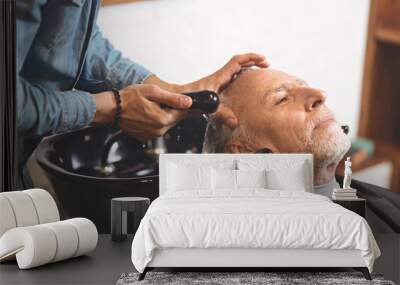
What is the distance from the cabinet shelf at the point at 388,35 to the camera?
24.2ft

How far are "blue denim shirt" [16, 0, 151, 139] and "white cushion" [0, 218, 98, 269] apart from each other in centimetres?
199

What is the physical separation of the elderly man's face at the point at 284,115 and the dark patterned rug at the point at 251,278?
90.7 inches

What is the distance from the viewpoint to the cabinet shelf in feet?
24.2

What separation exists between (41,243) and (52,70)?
2.65 metres

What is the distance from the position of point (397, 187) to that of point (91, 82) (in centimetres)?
344

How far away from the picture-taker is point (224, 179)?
6.68 m

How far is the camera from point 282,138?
7.45 m

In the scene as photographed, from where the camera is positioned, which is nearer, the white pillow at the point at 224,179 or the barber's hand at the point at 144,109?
the white pillow at the point at 224,179

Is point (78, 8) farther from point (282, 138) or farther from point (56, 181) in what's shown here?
point (282, 138)

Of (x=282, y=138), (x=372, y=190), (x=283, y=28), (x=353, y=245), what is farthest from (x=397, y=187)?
(x=353, y=245)

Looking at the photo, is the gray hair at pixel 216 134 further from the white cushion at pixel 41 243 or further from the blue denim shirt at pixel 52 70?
A: the white cushion at pixel 41 243

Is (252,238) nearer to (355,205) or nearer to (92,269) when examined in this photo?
(92,269)

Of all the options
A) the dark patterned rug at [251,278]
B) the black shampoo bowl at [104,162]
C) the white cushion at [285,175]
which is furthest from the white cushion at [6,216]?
the white cushion at [285,175]

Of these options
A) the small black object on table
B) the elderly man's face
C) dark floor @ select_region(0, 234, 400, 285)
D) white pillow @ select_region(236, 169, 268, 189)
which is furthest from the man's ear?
dark floor @ select_region(0, 234, 400, 285)
